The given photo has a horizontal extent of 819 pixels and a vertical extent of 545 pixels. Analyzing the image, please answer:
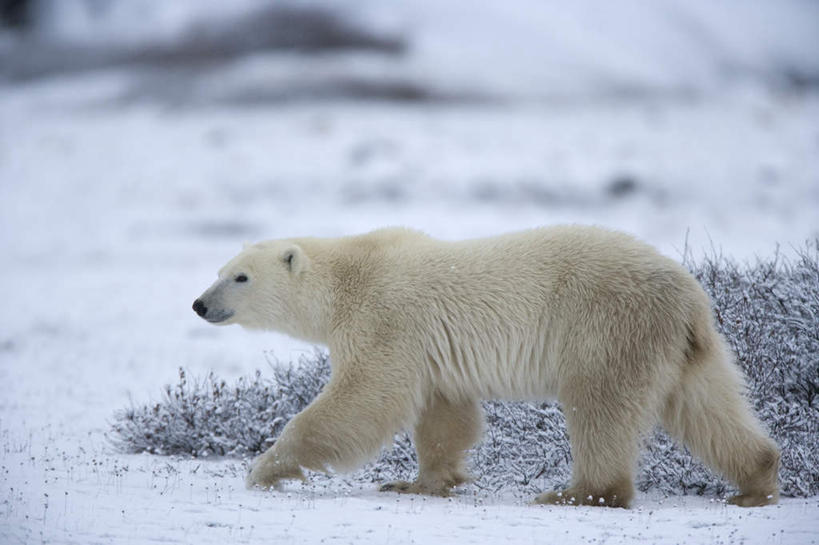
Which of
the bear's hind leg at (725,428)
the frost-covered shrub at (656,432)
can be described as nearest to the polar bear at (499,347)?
the bear's hind leg at (725,428)

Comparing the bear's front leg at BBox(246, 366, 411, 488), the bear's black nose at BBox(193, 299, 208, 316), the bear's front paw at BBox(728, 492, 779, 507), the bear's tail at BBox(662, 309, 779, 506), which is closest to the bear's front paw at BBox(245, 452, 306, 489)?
the bear's front leg at BBox(246, 366, 411, 488)

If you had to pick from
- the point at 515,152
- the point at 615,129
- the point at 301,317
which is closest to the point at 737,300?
the point at 301,317

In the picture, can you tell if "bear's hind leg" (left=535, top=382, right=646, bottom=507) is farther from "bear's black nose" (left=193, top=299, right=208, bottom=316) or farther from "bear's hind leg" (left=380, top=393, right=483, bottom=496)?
"bear's black nose" (left=193, top=299, right=208, bottom=316)

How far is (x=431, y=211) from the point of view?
902 inches

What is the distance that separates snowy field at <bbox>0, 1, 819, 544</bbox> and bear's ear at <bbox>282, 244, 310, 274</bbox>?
4.41 feet

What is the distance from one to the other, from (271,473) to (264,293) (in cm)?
116

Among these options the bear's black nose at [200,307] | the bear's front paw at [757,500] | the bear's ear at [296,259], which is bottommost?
the bear's front paw at [757,500]

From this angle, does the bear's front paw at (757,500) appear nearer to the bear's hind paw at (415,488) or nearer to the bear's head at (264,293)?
the bear's hind paw at (415,488)

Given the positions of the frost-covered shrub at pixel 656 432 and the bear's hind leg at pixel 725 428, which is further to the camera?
the frost-covered shrub at pixel 656 432

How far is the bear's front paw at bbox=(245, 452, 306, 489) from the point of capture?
4.81 m

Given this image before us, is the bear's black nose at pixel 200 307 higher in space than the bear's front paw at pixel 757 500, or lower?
higher

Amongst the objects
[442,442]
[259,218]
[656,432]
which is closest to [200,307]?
[442,442]

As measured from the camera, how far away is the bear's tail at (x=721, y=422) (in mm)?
4590

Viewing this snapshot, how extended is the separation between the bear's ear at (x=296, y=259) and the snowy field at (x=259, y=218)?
4.41 feet
